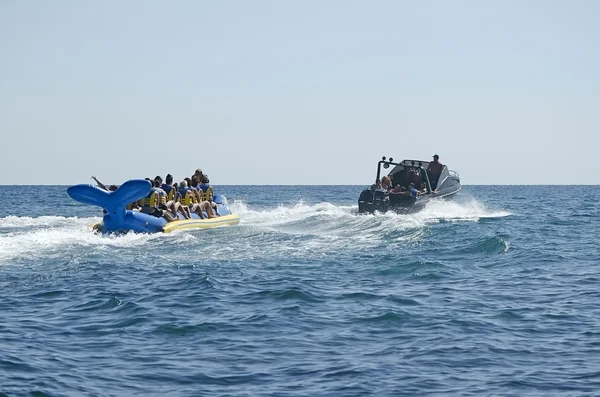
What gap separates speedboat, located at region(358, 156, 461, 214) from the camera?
28062 mm

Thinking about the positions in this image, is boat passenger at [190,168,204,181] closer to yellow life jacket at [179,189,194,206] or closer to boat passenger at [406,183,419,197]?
yellow life jacket at [179,189,194,206]

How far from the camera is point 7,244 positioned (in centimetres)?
1942

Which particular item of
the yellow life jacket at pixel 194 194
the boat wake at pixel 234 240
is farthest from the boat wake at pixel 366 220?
the yellow life jacket at pixel 194 194

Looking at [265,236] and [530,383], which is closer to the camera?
A: [530,383]

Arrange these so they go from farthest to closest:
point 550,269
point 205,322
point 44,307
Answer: point 550,269
point 44,307
point 205,322

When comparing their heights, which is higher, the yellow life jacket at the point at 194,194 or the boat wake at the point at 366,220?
the yellow life jacket at the point at 194,194

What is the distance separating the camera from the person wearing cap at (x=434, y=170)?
30047mm

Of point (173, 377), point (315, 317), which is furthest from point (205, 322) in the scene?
point (173, 377)

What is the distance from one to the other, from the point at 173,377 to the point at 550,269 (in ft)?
32.6

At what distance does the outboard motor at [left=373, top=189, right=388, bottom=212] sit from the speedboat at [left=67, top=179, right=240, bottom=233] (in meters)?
7.13

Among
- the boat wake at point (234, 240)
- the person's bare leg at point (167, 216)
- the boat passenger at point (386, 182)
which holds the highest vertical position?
the boat passenger at point (386, 182)

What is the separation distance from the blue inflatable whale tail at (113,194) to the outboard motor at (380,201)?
10212mm

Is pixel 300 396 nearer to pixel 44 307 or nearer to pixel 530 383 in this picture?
pixel 530 383

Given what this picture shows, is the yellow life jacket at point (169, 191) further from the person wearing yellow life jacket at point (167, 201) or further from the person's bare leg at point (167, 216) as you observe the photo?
the person's bare leg at point (167, 216)
